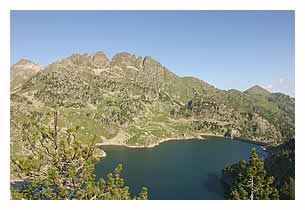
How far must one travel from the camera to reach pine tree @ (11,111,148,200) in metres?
3.94

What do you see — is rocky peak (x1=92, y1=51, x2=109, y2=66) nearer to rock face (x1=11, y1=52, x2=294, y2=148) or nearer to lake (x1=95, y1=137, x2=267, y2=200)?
rock face (x1=11, y1=52, x2=294, y2=148)

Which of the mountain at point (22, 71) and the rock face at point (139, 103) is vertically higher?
the mountain at point (22, 71)

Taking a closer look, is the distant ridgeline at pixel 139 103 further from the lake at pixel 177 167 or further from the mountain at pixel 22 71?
the lake at pixel 177 167

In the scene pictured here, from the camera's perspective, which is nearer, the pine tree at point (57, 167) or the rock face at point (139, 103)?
the pine tree at point (57, 167)

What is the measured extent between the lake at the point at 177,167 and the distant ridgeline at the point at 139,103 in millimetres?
13438

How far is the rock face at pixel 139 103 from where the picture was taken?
98312 millimetres

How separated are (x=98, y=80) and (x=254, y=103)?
7162 centimetres

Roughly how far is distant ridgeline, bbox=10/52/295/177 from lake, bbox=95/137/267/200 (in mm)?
13438

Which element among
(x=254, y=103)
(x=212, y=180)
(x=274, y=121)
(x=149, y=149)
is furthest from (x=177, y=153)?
(x=254, y=103)

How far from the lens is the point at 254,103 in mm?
143375
